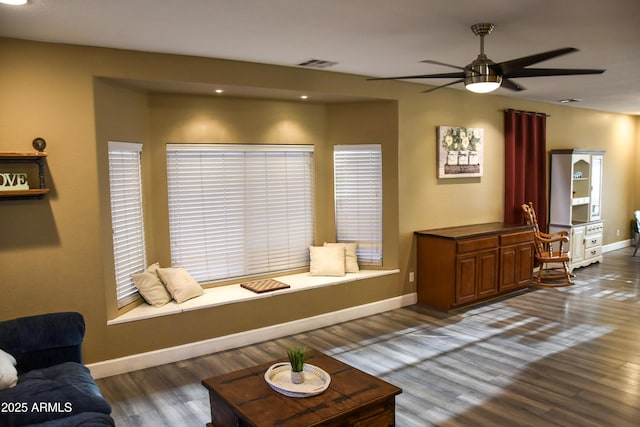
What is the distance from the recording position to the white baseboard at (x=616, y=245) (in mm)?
9214

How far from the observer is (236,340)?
14.9ft

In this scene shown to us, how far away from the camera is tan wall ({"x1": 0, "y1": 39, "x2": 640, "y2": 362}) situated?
11.5 ft

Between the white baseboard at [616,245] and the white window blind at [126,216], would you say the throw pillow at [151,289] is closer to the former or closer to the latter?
the white window blind at [126,216]

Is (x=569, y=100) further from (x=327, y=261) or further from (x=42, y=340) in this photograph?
(x=42, y=340)

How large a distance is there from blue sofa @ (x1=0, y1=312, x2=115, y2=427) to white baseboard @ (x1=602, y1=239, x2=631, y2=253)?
30.5 ft

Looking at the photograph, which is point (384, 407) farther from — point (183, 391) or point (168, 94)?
point (168, 94)

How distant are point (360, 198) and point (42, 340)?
3632mm

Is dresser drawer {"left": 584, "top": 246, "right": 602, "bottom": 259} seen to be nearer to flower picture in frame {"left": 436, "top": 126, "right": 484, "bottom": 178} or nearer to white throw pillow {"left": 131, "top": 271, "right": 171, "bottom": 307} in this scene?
flower picture in frame {"left": 436, "top": 126, "right": 484, "bottom": 178}

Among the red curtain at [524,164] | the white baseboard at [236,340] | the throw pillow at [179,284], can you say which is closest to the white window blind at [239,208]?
the throw pillow at [179,284]

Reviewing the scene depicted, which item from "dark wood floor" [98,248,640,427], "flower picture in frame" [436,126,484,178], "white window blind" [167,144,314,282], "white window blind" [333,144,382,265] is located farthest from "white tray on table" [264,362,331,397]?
"flower picture in frame" [436,126,484,178]

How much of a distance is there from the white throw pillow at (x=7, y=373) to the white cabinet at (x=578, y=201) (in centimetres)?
738

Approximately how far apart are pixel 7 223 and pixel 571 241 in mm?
7416

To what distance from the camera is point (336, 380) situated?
9.07ft

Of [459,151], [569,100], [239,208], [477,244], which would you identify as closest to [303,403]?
[239,208]
